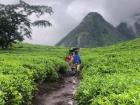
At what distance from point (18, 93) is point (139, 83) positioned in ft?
19.0

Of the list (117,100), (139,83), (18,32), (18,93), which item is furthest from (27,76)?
(18,32)

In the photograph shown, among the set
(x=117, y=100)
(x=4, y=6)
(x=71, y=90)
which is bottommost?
(x=71, y=90)

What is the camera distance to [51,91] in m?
32.2

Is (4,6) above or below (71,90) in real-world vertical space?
above

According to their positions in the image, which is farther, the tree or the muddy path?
the tree

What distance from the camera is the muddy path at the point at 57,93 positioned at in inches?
1094

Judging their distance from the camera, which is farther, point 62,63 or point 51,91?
point 62,63

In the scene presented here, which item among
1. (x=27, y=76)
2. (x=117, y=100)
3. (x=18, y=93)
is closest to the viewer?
(x=117, y=100)

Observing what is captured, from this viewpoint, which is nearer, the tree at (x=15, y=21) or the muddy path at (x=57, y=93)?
the muddy path at (x=57, y=93)

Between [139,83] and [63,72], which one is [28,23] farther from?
[139,83]

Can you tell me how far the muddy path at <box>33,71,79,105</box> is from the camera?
27.8 meters

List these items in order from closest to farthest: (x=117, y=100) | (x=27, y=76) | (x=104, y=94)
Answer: (x=117, y=100), (x=104, y=94), (x=27, y=76)

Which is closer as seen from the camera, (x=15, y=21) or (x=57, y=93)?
(x=57, y=93)

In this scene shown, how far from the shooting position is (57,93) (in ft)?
103
